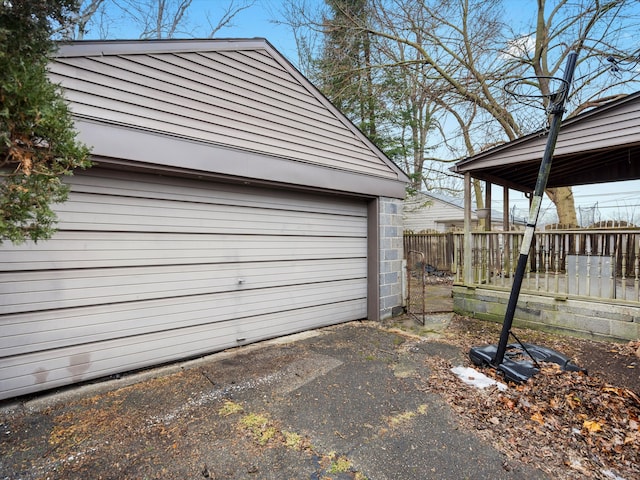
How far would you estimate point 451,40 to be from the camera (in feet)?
32.1

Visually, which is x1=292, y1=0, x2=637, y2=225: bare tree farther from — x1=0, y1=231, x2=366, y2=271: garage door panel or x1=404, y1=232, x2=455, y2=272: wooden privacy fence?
x1=0, y1=231, x2=366, y2=271: garage door panel

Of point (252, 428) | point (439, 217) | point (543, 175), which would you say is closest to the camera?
point (252, 428)

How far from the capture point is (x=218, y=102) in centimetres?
390

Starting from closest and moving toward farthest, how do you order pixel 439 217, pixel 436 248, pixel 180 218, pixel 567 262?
pixel 180 218, pixel 567 262, pixel 436 248, pixel 439 217

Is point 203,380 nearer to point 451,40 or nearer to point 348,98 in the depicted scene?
point 348,98

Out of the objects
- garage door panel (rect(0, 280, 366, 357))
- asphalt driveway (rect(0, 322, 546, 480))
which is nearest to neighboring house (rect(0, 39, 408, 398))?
garage door panel (rect(0, 280, 366, 357))

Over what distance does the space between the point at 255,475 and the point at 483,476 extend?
137 centimetres

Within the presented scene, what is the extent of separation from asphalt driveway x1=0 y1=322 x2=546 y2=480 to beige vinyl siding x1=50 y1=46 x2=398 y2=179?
8.49 feet

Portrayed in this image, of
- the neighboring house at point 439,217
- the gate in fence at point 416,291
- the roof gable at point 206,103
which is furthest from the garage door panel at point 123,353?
the neighboring house at point 439,217

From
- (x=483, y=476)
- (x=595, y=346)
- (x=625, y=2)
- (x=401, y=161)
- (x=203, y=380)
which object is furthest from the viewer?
(x=401, y=161)

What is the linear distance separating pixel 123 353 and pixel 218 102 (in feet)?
9.85

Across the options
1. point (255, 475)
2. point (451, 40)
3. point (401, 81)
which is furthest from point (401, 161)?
point (255, 475)

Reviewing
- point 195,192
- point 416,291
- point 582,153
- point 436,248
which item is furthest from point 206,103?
point 436,248

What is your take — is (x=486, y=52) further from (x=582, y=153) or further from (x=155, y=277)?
(x=155, y=277)
